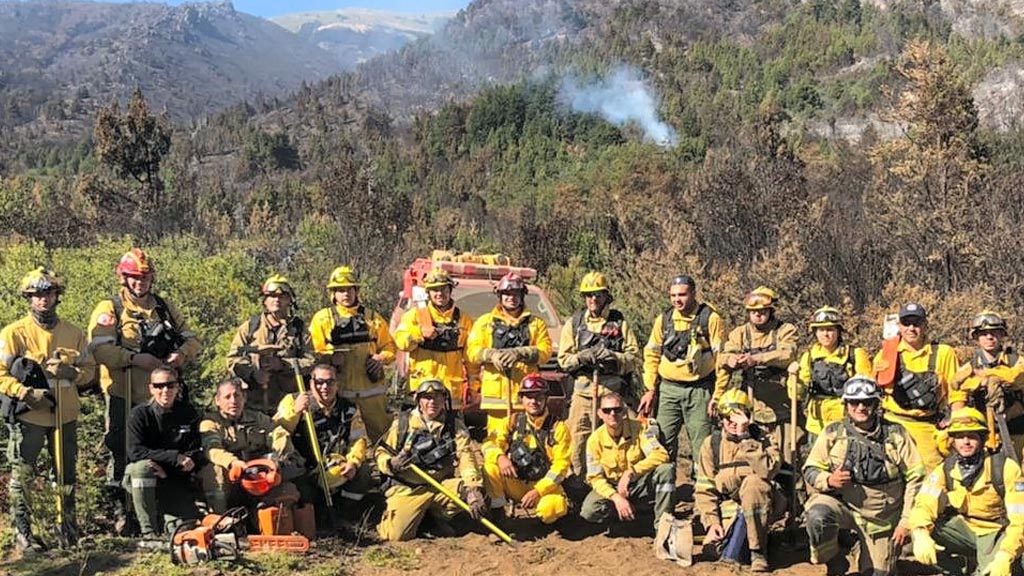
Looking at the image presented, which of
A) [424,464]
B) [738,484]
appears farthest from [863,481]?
[424,464]

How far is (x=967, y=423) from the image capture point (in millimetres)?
5480

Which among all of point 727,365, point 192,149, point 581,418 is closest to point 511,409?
point 581,418

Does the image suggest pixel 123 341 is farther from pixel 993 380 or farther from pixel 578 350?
pixel 993 380

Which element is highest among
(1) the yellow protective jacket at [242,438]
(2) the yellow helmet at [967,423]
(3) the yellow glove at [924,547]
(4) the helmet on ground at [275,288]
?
(4) the helmet on ground at [275,288]

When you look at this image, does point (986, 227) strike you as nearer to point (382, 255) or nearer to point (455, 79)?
point (382, 255)

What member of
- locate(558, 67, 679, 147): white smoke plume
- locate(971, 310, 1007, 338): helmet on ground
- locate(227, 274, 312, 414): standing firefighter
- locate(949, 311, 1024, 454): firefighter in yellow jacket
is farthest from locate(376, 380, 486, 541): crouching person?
locate(558, 67, 679, 147): white smoke plume

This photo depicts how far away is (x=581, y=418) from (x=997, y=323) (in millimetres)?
3149

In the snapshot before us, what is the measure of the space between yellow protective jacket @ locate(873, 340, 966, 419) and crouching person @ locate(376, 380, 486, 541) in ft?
10.1

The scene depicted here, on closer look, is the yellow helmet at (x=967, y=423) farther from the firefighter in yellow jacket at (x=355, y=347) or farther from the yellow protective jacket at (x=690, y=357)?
the firefighter in yellow jacket at (x=355, y=347)

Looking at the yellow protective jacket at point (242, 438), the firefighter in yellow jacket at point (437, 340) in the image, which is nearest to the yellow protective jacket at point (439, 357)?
the firefighter in yellow jacket at point (437, 340)

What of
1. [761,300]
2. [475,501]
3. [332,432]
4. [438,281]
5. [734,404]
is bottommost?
[475,501]

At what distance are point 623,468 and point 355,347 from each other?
7.83 ft

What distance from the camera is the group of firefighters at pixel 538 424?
5875mm

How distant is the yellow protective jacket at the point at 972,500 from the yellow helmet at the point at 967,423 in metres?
0.24
